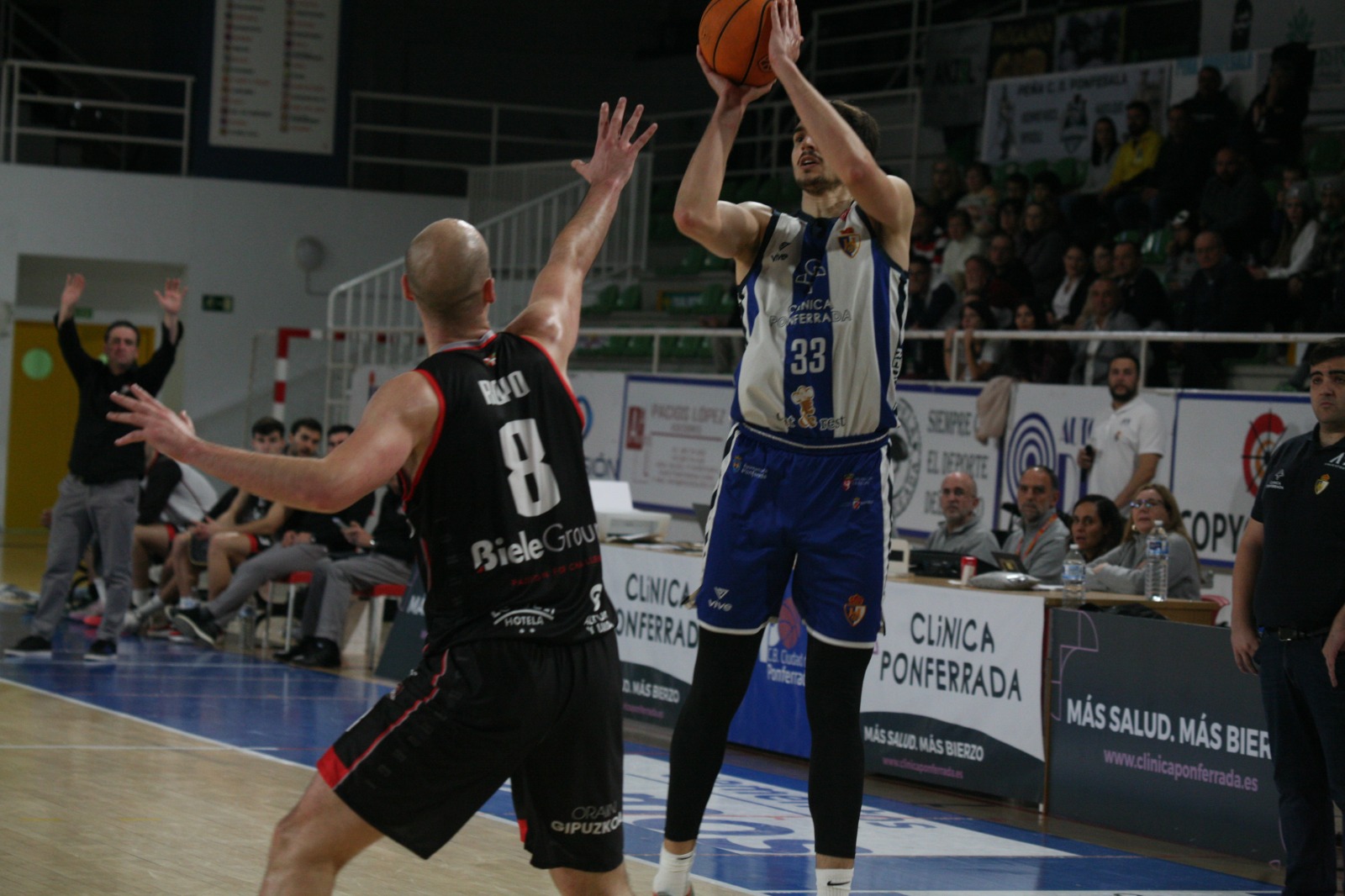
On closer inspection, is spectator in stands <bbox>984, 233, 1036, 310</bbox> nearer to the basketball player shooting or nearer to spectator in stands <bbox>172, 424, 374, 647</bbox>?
spectator in stands <bbox>172, 424, 374, 647</bbox>

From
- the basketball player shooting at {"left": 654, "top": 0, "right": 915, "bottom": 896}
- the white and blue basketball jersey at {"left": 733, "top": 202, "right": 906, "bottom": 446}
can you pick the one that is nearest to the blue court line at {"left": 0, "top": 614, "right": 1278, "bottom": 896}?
the basketball player shooting at {"left": 654, "top": 0, "right": 915, "bottom": 896}

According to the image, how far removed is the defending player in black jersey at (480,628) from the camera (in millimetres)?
3176

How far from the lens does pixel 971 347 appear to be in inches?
438

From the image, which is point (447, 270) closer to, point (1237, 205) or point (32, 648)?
point (32, 648)

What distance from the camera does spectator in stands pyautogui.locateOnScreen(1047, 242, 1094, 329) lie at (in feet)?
39.7

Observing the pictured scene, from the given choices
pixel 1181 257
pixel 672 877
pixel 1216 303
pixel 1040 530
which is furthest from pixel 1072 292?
pixel 672 877

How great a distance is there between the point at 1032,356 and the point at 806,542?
296 inches

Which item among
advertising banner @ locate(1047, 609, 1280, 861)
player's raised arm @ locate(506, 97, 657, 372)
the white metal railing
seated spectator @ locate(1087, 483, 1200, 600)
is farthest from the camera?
the white metal railing

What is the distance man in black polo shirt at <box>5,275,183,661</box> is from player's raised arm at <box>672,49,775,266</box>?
6.07 m

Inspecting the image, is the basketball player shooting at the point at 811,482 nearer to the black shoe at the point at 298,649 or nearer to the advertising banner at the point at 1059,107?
the black shoe at the point at 298,649

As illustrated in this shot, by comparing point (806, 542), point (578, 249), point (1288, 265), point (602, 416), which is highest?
point (1288, 265)

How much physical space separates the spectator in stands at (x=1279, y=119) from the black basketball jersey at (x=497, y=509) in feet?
35.0

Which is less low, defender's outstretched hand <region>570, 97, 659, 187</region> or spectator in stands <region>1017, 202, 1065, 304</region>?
spectator in stands <region>1017, 202, 1065, 304</region>

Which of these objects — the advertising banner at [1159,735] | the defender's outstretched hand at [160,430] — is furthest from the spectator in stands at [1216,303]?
the defender's outstretched hand at [160,430]
